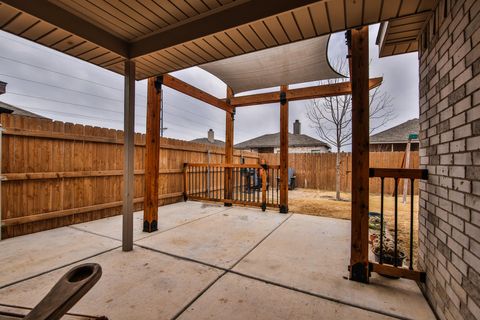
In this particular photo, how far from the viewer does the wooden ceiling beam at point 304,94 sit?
420cm

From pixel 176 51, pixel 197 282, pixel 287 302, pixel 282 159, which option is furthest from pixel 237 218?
pixel 176 51

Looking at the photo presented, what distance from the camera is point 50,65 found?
29.9ft

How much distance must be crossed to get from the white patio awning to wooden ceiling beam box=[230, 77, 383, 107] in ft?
0.75

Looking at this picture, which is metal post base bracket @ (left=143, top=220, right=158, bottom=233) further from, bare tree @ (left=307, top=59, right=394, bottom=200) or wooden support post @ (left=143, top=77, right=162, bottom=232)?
bare tree @ (left=307, top=59, right=394, bottom=200)

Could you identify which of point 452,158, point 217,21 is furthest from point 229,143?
point 452,158

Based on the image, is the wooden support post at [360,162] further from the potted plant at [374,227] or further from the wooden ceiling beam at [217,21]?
the potted plant at [374,227]

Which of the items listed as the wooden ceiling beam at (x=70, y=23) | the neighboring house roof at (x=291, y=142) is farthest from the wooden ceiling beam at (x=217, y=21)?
the neighboring house roof at (x=291, y=142)

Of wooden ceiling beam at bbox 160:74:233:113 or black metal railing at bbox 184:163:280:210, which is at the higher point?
wooden ceiling beam at bbox 160:74:233:113

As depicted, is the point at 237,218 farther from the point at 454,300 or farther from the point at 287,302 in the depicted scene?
the point at 454,300

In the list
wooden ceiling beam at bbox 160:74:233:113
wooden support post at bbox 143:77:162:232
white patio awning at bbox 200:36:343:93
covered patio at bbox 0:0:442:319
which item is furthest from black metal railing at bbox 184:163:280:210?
covered patio at bbox 0:0:442:319

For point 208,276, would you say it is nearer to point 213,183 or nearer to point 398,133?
point 213,183

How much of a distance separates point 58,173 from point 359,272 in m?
4.16

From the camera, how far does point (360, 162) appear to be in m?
1.98

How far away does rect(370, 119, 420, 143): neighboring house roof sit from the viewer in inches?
528
